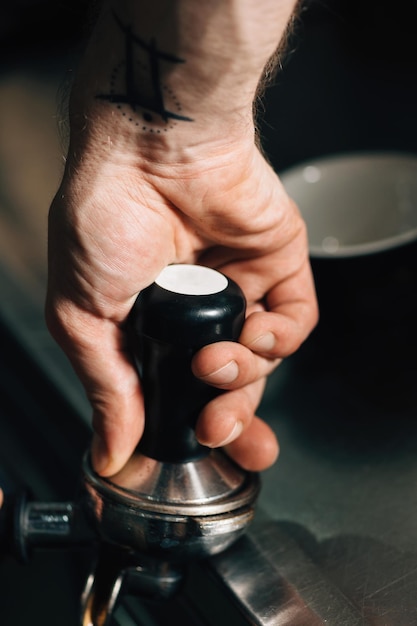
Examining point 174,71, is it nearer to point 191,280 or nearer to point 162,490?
point 191,280

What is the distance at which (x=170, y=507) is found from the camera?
531 millimetres

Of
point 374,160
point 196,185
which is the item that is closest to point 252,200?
point 196,185

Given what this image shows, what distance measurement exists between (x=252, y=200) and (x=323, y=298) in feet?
0.75

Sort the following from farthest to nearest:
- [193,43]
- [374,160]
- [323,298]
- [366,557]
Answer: [374,160], [323,298], [366,557], [193,43]

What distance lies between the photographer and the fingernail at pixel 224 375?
20.7 inches

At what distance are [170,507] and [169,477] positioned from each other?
0.09ft

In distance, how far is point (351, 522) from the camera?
24.3 inches

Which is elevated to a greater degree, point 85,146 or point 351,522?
point 85,146

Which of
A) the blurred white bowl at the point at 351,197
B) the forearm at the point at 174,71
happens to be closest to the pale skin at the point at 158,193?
Result: the forearm at the point at 174,71

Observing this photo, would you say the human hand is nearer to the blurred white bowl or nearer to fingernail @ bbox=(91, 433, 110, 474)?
fingernail @ bbox=(91, 433, 110, 474)

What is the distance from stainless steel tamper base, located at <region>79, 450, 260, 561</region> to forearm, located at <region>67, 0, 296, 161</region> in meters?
0.23

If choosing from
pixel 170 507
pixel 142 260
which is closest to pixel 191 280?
pixel 142 260

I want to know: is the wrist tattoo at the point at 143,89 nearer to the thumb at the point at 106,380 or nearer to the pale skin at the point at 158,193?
the pale skin at the point at 158,193

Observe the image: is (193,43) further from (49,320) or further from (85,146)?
(49,320)
